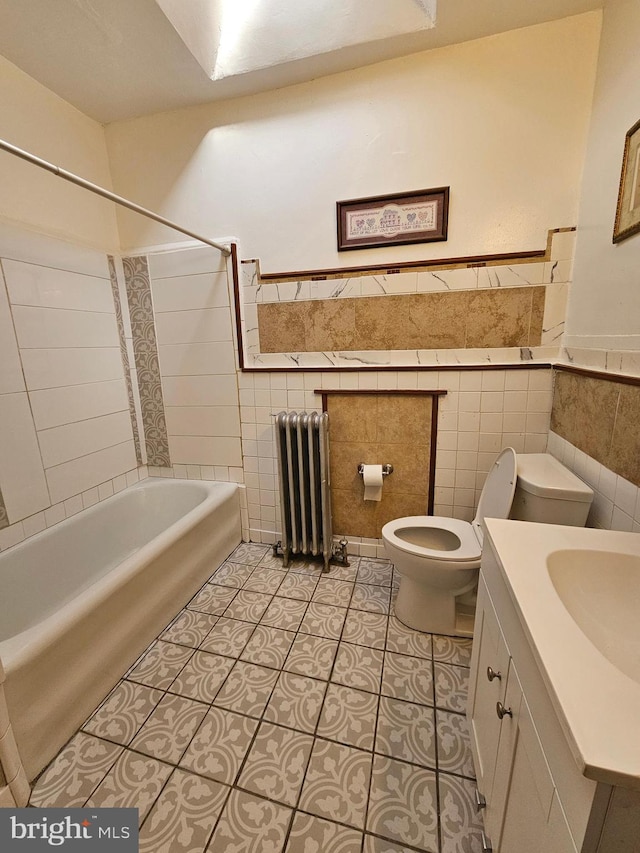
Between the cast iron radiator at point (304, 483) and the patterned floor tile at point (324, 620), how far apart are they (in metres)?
0.29

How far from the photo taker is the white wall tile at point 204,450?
7.14 feet

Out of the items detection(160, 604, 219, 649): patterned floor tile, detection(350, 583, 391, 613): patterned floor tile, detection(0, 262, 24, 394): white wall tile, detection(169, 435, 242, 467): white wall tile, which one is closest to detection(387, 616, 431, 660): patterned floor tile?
detection(350, 583, 391, 613): patterned floor tile

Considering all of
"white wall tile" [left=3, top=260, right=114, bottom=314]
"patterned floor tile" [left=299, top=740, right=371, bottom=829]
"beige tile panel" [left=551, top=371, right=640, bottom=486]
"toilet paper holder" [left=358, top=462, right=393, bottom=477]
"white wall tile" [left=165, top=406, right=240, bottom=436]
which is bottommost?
"patterned floor tile" [left=299, top=740, right=371, bottom=829]

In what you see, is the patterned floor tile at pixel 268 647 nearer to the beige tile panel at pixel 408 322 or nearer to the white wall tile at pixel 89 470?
the white wall tile at pixel 89 470

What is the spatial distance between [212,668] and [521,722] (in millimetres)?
1189

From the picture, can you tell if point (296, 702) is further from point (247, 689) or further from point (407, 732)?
point (407, 732)

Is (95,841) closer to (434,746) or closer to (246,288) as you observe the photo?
(434,746)

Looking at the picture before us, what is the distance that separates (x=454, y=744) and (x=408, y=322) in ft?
5.49

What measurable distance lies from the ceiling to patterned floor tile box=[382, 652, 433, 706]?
8.37 feet

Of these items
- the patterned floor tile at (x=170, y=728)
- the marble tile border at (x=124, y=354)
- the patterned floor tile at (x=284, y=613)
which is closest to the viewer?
the patterned floor tile at (x=170, y=728)

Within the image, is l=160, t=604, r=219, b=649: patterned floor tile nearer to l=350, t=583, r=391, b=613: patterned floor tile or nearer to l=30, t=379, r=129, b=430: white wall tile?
l=350, t=583, r=391, b=613: patterned floor tile

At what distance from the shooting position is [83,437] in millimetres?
1941

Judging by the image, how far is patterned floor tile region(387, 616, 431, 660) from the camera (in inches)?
57.8

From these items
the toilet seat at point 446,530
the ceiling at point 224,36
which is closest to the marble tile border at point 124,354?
the ceiling at point 224,36
